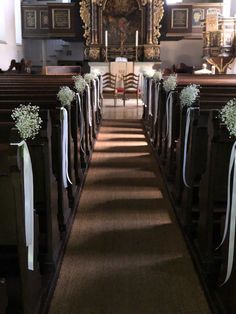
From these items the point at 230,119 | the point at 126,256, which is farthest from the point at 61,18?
the point at 230,119

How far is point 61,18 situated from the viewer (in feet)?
53.3

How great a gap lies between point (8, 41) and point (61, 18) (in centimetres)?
286

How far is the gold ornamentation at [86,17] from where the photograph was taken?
16.3 m

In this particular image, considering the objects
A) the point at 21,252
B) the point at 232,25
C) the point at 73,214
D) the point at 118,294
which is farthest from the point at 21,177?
the point at 232,25

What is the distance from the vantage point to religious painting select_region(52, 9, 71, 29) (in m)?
16.2

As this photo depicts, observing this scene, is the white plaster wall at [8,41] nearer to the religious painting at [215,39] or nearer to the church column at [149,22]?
the church column at [149,22]

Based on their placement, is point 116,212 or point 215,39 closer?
point 116,212

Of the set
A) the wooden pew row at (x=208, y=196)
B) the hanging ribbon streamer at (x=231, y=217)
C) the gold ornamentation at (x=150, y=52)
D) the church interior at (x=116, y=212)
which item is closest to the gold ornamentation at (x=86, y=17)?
the gold ornamentation at (x=150, y=52)

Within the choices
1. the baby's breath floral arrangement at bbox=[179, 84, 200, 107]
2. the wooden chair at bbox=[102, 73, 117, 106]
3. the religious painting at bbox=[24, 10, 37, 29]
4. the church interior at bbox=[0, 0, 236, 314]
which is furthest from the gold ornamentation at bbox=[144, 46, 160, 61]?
the baby's breath floral arrangement at bbox=[179, 84, 200, 107]

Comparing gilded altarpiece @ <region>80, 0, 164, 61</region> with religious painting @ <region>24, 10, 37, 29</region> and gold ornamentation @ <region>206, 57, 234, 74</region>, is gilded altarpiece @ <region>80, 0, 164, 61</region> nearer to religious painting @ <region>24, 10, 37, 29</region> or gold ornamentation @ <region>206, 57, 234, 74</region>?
religious painting @ <region>24, 10, 37, 29</region>

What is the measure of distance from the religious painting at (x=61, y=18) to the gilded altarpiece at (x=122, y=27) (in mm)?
603

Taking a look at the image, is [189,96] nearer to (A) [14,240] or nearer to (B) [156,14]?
(A) [14,240]

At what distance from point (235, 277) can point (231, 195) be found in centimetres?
47

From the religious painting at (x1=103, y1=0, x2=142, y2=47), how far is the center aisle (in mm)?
12342
